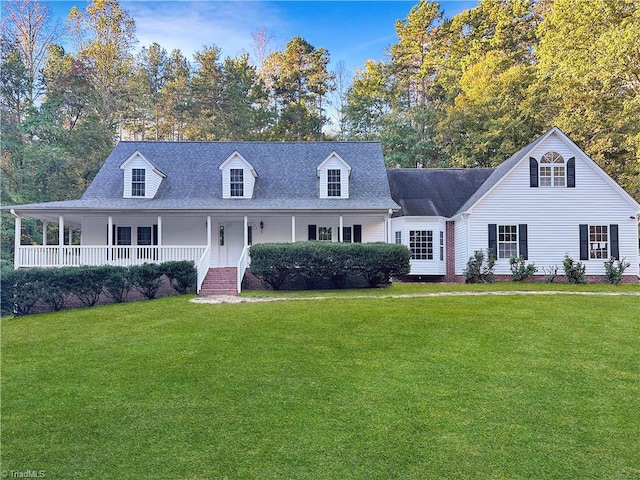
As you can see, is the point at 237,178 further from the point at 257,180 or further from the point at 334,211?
→ the point at 334,211

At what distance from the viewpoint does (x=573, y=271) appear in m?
17.4

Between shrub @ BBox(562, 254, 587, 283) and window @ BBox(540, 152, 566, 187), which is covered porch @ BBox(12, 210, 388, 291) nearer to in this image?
window @ BBox(540, 152, 566, 187)

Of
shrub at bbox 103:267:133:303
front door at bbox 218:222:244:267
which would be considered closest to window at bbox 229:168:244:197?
front door at bbox 218:222:244:267

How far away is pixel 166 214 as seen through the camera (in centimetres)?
1806

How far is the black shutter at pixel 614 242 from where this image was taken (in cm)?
1780

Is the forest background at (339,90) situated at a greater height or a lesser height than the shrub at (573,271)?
greater

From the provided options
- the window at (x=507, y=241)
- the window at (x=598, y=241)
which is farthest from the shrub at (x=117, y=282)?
the window at (x=598, y=241)

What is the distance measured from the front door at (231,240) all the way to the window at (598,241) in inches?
586

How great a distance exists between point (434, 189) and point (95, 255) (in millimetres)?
15560

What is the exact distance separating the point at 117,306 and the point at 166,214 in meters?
5.98

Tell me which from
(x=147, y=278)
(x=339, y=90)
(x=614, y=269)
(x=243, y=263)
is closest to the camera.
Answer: (x=147, y=278)

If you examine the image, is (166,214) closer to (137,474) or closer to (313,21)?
(313,21)

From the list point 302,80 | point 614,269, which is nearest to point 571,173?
point 614,269

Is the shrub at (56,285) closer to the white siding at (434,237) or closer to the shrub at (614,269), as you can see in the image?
the white siding at (434,237)
